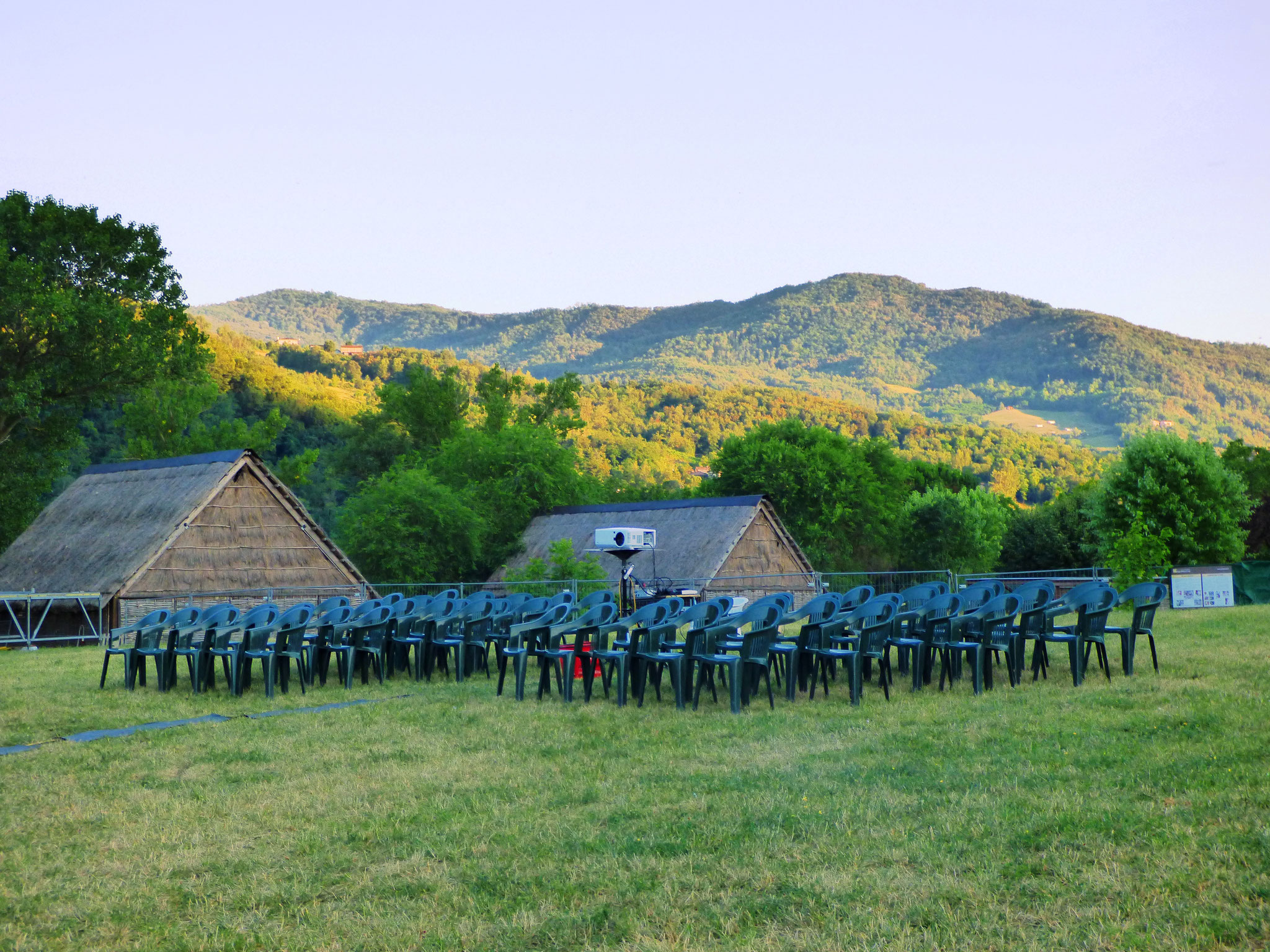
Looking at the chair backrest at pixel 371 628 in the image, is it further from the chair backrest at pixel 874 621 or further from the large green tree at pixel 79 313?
the large green tree at pixel 79 313

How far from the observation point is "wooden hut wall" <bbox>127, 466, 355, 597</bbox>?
2634cm

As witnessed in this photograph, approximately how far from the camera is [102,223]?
32.5 metres

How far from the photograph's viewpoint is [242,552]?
27.9m

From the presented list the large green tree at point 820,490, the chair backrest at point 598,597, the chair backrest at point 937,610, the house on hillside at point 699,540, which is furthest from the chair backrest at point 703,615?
the large green tree at point 820,490

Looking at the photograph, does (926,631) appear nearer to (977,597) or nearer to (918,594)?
(977,597)

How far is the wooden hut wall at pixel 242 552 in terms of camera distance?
26344 mm

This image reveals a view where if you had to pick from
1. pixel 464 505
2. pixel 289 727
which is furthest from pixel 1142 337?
pixel 289 727

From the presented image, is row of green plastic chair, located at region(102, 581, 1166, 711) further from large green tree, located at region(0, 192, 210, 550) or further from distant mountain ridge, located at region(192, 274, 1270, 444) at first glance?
distant mountain ridge, located at region(192, 274, 1270, 444)

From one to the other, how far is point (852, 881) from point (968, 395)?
13111 cm

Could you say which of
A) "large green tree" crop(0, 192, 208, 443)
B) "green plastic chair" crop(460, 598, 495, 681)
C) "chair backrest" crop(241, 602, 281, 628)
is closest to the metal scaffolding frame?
"large green tree" crop(0, 192, 208, 443)

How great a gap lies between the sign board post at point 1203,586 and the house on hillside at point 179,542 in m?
20.0

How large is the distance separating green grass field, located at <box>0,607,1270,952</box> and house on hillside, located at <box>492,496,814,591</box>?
20.0 metres

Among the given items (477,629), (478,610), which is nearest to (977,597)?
(478,610)

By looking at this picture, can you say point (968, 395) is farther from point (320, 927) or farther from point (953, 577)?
point (320, 927)
